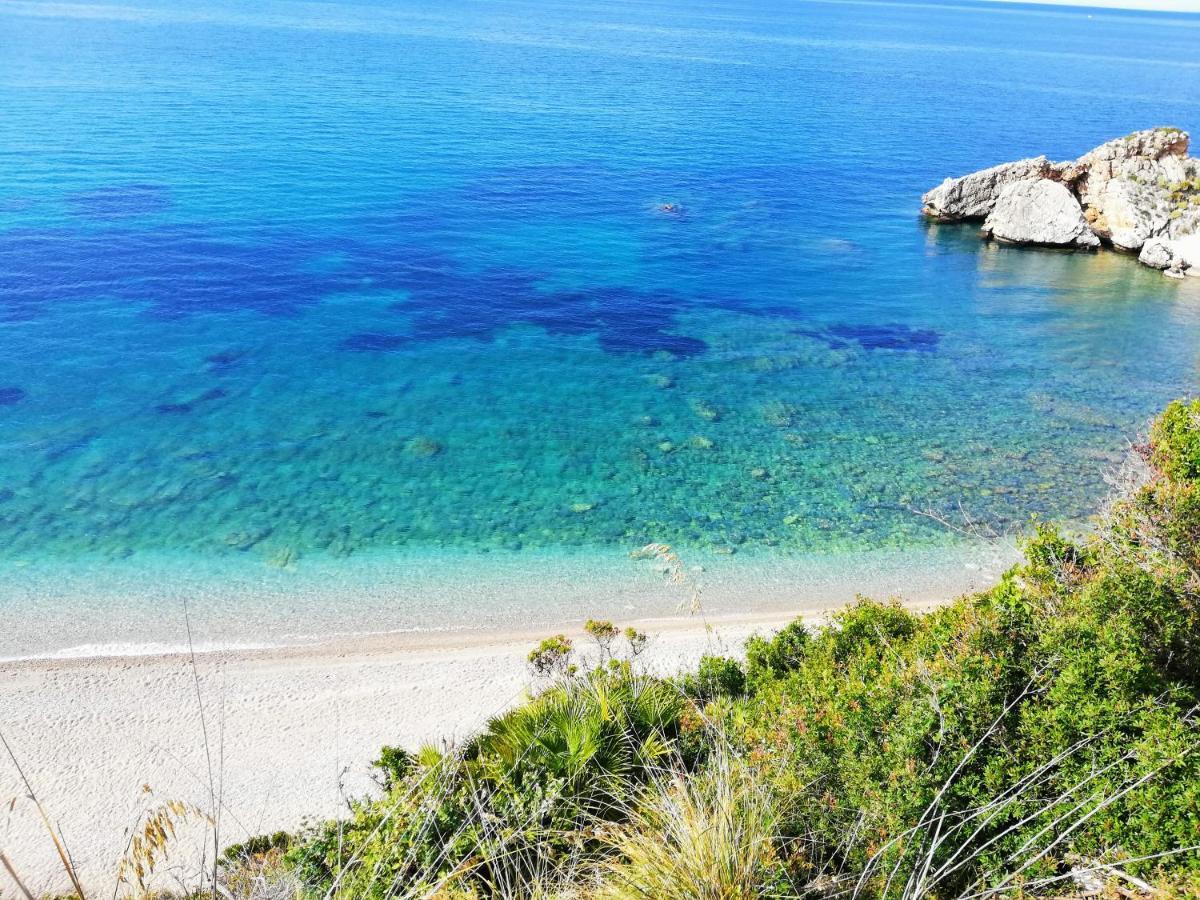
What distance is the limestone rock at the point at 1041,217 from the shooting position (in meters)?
46.9

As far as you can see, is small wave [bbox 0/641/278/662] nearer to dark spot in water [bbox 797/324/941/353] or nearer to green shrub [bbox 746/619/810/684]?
green shrub [bbox 746/619/810/684]

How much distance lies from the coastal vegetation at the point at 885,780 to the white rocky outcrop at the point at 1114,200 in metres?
41.7

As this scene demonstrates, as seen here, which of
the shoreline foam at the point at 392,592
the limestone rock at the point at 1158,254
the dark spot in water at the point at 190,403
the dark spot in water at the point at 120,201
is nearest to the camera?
the shoreline foam at the point at 392,592

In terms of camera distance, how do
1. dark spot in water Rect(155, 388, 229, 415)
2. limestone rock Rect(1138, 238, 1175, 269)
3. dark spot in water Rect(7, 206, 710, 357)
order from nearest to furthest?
dark spot in water Rect(155, 388, 229, 415), dark spot in water Rect(7, 206, 710, 357), limestone rock Rect(1138, 238, 1175, 269)

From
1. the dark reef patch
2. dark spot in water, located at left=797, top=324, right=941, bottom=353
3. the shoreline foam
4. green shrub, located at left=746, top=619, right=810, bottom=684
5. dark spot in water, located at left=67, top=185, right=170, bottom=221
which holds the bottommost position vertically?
the shoreline foam

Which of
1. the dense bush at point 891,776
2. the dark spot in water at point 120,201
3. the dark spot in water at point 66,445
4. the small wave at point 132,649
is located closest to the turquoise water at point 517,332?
the dark spot in water at point 66,445

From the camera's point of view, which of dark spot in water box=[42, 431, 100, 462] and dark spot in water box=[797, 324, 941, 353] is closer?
dark spot in water box=[42, 431, 100, 462]

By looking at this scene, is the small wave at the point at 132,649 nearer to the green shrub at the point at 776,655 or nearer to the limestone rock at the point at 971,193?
the green shrub at the point at 776,655

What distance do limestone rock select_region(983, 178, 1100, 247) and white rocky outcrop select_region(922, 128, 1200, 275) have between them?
0.17 feet

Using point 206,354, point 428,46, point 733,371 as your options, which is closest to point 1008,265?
point 733,371

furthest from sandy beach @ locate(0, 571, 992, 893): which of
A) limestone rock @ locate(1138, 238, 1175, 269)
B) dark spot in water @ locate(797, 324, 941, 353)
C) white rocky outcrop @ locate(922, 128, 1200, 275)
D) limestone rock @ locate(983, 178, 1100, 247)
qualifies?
limestone rock @ locate(983, 178, 1100, 247)

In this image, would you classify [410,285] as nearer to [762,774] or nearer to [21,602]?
[21,602]

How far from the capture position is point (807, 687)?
11.5 metres

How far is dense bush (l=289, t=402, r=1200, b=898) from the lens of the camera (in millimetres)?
7348
